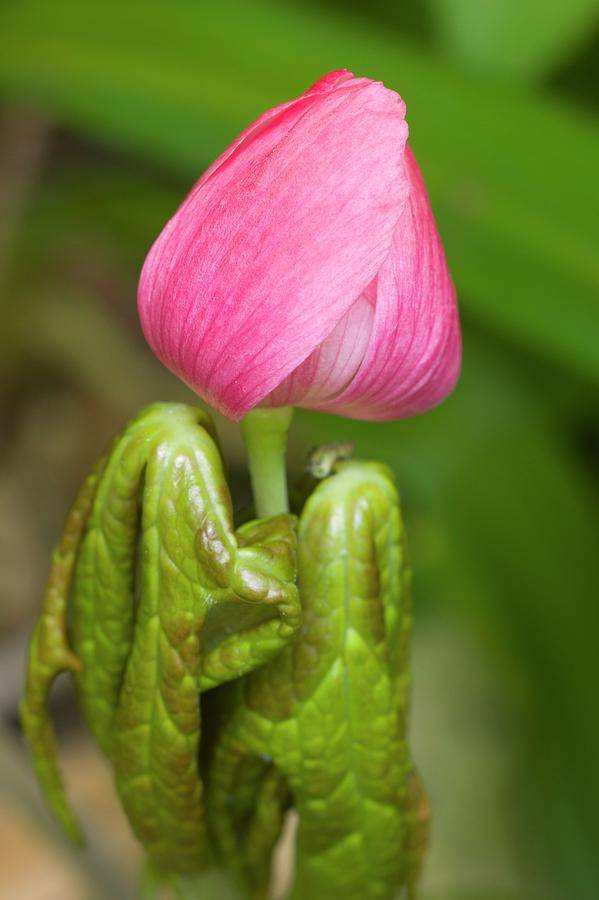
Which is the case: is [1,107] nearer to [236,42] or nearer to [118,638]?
[236,42]

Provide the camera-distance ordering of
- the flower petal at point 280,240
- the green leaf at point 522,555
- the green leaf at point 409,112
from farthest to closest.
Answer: the green leaf at point 522,555 < the green leaf at point 409,112 < the flower petal at point 280,240

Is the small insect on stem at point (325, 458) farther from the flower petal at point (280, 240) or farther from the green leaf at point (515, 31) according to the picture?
the green leaf at point (515, 31)

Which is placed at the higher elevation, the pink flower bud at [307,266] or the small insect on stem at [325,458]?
the pink flower bud at [307,266]

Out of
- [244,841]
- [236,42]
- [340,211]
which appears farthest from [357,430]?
[340,211]

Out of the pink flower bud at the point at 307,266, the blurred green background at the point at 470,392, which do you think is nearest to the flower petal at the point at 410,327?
the pink flower bud at the point at 307,266

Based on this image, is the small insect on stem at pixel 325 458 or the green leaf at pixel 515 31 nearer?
the small insect on stem at pixel 325 458

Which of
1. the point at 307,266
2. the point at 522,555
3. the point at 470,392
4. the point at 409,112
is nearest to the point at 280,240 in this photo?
the point at 307,266

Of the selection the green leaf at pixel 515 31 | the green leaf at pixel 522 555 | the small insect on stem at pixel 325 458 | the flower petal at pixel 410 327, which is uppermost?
the green leaf at pixel 515 31
